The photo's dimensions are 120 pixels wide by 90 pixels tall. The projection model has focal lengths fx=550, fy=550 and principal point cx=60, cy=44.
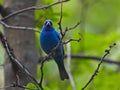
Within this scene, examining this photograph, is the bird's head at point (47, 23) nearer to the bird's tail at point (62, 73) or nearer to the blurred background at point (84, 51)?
the blurred background at point (84, 51)

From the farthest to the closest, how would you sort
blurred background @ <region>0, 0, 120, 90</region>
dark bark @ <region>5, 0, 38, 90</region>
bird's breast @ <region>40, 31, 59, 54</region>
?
blurred background @ <region>0, 0, 120, 90</region> < bird's breast @ <region>40, 31, 59, 54</region> < dark bark @ <region>5, 0, 38, 90</region>

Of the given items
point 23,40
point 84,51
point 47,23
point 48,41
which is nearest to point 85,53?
point 84,51

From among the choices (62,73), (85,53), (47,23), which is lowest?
(85,53)

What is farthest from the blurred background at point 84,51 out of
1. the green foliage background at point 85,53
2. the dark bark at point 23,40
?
the dark bark at point 23,40

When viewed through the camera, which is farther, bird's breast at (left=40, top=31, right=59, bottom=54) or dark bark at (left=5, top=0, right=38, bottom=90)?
bird's breast at (left=40, top=31, right=59, bottom=54)

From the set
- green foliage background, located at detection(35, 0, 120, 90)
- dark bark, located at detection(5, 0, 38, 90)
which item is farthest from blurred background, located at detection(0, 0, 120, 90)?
dark bark, located at detection(5, 0, 38, 90)

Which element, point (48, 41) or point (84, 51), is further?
point (84, 51)

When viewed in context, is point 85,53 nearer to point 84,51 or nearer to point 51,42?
point 84,51

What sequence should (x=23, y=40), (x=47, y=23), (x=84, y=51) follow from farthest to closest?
(x=84, y=51), (x=23, y=40), (x=47, y=23)

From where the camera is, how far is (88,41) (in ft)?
17.9

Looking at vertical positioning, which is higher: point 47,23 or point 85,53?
point 47,23

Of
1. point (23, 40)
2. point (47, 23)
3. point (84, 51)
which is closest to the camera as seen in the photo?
point (47, 23)

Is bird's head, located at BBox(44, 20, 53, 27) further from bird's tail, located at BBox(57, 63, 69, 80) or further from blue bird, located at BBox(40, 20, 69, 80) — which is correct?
bird's tail, located at BBox(57, 63, 69, 80)

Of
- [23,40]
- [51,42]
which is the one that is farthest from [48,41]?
[23,40]
